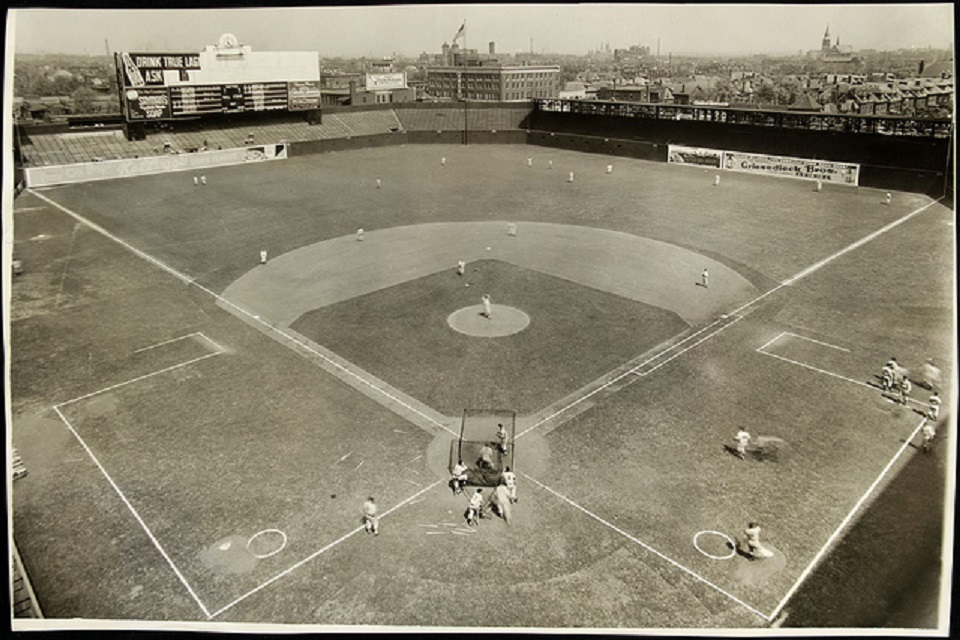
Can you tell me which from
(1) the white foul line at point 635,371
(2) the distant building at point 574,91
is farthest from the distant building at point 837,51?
(2) the distant building at point 574,91

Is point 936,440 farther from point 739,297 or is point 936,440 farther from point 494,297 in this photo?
point 494,297

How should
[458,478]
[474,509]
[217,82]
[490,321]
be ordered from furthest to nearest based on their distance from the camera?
[217,82], [490,321], [458,478], [474,509]

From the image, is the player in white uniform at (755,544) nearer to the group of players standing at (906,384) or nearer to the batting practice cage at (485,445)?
the batting practice cage at (485,445)

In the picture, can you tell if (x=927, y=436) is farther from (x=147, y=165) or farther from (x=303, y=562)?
(x=147, y=165)

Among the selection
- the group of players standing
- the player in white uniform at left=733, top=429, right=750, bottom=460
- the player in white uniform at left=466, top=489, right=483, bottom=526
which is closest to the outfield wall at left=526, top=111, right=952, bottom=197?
the group of players standing

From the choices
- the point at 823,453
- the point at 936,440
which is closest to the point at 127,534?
the point at 823,453

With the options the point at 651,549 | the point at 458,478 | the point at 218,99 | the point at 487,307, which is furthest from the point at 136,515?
the point at 218,99
